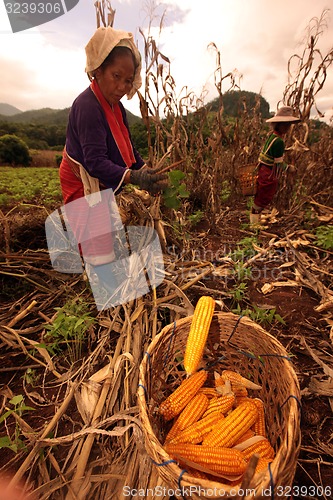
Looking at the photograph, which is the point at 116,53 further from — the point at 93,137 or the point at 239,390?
the point at 239,390

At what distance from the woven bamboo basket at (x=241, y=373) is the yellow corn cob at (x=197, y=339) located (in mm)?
153

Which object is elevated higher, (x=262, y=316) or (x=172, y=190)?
(x=172, y=190)

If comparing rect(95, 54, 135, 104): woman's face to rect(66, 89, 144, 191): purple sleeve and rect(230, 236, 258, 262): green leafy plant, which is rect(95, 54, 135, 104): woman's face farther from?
rect(230, 236, 258, 262): green leafy plant

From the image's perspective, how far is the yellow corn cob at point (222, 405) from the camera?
5.00 ft

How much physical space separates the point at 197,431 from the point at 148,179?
1789 mm

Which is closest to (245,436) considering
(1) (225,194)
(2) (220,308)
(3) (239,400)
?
(3) (239,400)

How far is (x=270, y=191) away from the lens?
4.59 metres

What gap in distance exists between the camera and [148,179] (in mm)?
2080

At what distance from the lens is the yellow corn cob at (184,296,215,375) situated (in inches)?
59.2

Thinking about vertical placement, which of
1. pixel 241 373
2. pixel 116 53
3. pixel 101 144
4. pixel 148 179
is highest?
pixel 116 53

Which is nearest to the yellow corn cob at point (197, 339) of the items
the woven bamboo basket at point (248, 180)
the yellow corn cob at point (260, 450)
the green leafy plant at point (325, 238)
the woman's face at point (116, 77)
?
the yellow corn cob at point (260, 450)

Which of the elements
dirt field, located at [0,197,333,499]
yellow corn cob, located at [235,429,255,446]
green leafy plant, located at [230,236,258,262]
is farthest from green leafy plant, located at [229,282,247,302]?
yellow corn cob, located at [235,429,255,446]

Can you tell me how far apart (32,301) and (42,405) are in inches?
45.3

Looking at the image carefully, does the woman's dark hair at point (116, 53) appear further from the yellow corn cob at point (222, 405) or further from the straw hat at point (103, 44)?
the yellow corn cob at point (222, 405)
